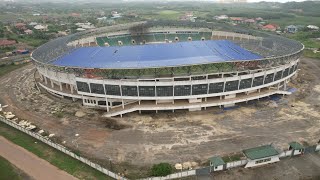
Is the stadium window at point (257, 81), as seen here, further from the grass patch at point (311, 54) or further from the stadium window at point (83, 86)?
the grass patch at point (311, 54)

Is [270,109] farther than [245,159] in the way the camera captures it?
Yes

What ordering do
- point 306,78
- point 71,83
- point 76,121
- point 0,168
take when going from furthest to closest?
point 306,78
point 71,83
point 76,121
point 0,168

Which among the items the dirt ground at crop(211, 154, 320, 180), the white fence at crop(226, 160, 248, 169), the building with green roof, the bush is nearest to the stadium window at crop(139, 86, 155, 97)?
the bush

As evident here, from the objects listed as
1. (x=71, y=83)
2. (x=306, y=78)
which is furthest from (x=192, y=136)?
(x=306, y=78)

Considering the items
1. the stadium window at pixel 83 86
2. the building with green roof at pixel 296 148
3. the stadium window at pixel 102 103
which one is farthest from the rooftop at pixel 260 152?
the stadium window at pixel 83 86

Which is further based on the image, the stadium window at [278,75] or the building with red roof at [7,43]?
the building with red roof at [7,43]

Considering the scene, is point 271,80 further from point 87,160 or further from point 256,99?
point 87,160
